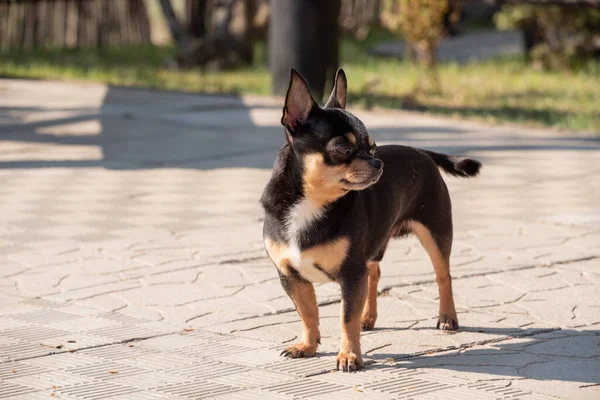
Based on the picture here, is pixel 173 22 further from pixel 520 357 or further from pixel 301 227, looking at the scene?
pixel 520 357

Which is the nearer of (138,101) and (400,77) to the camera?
(138,101)

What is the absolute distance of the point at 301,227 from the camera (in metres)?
4.71

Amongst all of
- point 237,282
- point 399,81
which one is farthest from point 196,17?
point 237,282

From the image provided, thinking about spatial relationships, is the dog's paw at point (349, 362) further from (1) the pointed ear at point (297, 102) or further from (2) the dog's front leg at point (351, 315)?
(1) the pointed ear at point (297, 102)

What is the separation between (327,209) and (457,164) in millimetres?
1044

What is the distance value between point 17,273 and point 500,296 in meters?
2.69

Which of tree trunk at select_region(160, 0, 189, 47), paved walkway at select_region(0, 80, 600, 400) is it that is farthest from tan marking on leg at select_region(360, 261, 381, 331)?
tree trunk at select_region(160, 0, 189, 47)

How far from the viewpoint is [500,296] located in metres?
5.93

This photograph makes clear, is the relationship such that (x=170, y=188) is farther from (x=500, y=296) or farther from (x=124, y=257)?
(x=500, y=296)

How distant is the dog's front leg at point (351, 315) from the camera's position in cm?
471

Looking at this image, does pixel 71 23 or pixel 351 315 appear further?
pixel 71 23

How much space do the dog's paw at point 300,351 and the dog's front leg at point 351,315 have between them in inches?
8.2

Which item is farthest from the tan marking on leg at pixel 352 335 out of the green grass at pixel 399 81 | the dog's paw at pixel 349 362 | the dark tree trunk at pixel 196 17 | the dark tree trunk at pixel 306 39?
the dark tree trunk at pixel 196 17

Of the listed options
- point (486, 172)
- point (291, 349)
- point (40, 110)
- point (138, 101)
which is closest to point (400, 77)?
point (138, 101)
